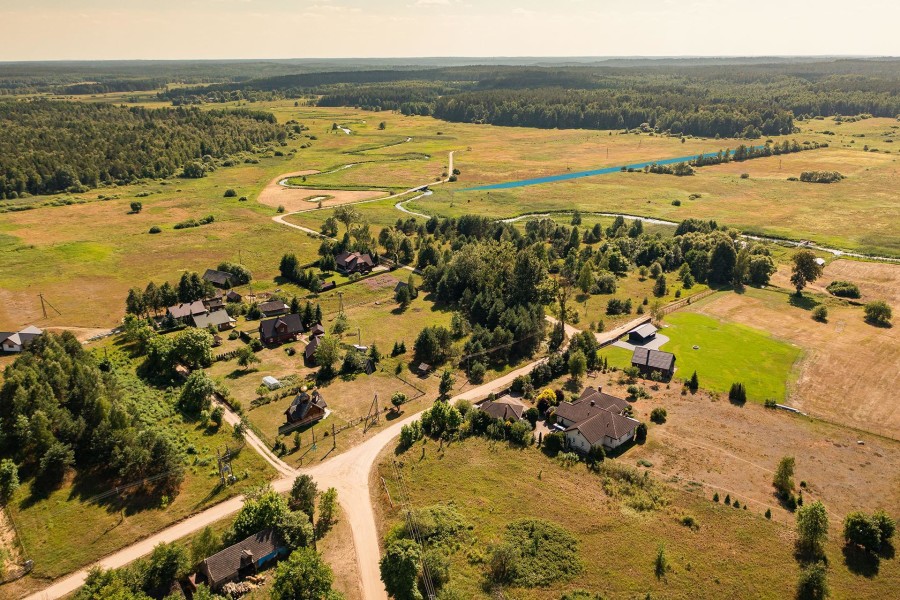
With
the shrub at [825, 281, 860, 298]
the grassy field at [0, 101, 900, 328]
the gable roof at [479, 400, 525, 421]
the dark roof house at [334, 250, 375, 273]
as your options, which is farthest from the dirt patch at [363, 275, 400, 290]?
the shrub at [825, 281, 860, 298]

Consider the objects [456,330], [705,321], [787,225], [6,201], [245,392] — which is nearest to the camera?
[245,392]

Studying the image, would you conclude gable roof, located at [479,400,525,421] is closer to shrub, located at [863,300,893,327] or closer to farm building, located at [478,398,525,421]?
farm building, located at [478,398,525,421]

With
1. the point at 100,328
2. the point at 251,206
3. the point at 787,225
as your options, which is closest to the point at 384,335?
the point at 100,328

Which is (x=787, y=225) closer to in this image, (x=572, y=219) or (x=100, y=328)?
(x=572, y=219)

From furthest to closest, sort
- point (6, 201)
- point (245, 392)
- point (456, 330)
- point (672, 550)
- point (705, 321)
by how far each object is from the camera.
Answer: point (6, 201) → point (705, 321) → point (456, 330) → point (245, 392) → point (672, 550)

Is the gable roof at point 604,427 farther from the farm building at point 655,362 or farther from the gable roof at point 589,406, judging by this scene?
the farm building at point 655,362

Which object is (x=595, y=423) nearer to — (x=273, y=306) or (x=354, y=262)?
(x=273, y=306)

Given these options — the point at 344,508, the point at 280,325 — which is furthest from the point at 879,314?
the point at 280,325
